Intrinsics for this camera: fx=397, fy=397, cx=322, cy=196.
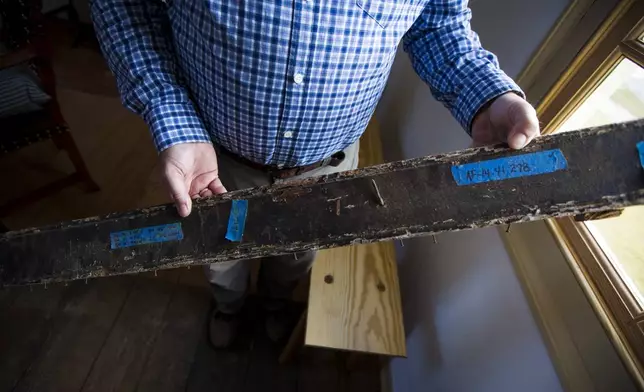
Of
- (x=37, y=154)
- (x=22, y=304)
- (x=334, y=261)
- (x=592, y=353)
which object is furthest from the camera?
(x=37, y=154)

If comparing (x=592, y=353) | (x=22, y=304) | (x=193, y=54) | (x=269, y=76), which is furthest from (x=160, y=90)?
(x=22, y=304)

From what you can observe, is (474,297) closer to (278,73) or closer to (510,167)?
(510,167)

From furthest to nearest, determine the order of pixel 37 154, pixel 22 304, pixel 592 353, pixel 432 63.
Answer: pixel 37 154
pixel 22 304
pixel 432 63
pixel 592 353

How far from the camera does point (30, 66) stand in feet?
4.54

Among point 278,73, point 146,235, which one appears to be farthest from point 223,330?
point 278,73

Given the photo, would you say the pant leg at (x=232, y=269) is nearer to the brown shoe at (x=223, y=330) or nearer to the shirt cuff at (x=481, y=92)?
the brown shoe at (x=223, y=330)

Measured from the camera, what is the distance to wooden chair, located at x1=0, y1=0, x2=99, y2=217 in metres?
1.20

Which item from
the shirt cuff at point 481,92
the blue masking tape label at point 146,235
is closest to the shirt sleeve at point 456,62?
the shirt cuff at point 481,92

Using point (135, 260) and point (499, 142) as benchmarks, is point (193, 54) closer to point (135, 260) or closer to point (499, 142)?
point (135, 260)

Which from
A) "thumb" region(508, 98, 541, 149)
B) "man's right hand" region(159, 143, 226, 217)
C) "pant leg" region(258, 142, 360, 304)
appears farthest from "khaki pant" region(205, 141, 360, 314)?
"thumb" region(508, 98, 541, 149)

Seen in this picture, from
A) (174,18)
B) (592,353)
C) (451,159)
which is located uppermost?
(174,18)

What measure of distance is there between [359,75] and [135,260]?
51 centimetres

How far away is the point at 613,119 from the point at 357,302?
70cm

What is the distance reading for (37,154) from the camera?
5.68 feet
